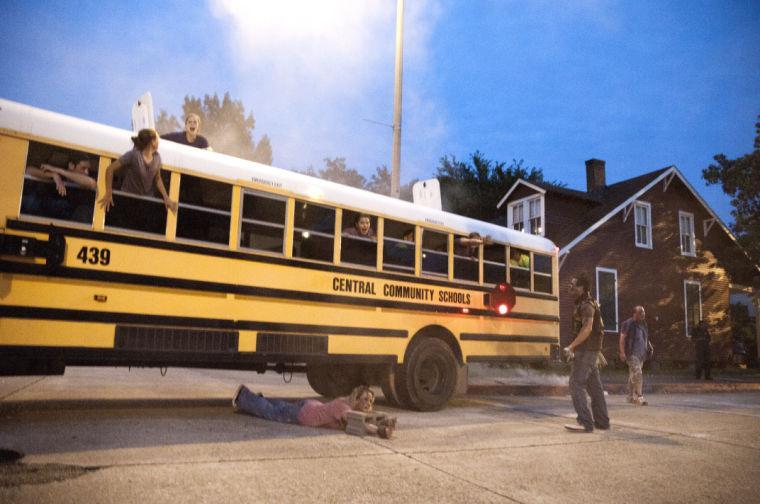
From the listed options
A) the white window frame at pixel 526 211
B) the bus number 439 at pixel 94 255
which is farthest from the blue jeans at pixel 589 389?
the white window frame at pixel 526 211

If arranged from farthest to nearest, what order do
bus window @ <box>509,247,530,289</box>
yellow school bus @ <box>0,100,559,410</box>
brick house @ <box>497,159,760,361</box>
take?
brick house @ <box>497,159,760,361</box>
bus window @ <box>509,247,530,289</box>
yellow school bus @ <box>0,100,559,410</box>

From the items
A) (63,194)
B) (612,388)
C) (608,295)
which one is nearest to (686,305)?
(608,295)

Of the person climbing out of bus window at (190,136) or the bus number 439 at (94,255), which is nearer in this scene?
the bus number 439 at (94,255)

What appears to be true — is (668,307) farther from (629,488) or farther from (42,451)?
(42,451)

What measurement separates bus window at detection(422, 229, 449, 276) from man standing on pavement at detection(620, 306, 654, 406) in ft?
15.0

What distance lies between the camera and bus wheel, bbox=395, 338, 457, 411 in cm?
775

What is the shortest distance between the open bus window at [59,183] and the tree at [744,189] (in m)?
22.9

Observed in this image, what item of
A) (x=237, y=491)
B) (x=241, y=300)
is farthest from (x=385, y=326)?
(x=237, y=491)

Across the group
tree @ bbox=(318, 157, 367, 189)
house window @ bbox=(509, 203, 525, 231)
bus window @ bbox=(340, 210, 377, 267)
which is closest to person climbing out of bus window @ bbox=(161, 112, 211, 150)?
bus window @ bbox=(340, 210, 377, 267)

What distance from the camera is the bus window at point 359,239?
7265 millimetres

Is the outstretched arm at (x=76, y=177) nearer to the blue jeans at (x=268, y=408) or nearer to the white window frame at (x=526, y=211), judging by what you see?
the blue jeans at (x=268, y=408)

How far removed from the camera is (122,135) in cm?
563

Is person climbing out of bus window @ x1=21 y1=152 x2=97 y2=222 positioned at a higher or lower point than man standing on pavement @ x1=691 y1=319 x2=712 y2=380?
higher

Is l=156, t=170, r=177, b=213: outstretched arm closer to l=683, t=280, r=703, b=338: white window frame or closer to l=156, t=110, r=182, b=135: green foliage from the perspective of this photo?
l=683, t=280, r=703, b=338: white window frame
